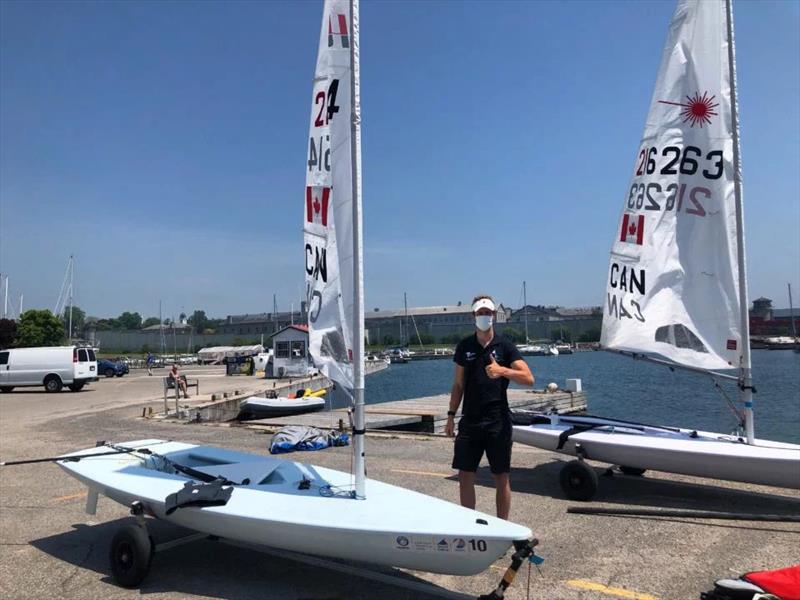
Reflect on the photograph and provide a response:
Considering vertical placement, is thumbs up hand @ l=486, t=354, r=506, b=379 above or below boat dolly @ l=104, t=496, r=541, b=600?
above

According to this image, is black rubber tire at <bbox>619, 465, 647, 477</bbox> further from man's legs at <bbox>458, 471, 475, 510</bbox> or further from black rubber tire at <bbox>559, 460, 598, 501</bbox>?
man's legs at <bbox>458, 471, 475, 510</bbox>

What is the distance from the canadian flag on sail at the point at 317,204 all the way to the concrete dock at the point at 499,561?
2.73 meters

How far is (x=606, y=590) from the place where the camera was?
3865mm

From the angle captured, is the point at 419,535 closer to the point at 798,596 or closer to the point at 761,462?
the point at 798,596

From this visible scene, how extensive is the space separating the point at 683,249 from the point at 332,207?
4620 mm

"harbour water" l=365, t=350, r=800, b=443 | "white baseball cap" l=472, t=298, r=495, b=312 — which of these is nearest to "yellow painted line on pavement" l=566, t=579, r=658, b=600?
"white baseball cap" l=472, t=298, r=495, b=312

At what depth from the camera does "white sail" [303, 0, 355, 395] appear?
15.7ft

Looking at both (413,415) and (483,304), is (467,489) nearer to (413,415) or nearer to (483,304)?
(483,304)

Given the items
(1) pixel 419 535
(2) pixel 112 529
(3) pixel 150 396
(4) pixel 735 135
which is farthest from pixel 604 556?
(3) pixel 150 396

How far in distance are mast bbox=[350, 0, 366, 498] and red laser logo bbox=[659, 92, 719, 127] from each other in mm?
4605

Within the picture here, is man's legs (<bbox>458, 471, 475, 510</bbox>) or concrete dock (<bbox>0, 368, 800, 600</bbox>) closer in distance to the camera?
concrete dock (<bbox>0, 368, 800, 600</bbox>)

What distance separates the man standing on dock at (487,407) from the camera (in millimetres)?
4426

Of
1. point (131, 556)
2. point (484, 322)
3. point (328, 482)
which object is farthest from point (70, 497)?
point (484, 322)

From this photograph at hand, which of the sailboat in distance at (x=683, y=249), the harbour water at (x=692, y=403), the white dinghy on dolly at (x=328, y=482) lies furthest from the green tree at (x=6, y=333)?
the sailboat in distance at (x=683, y=249)
